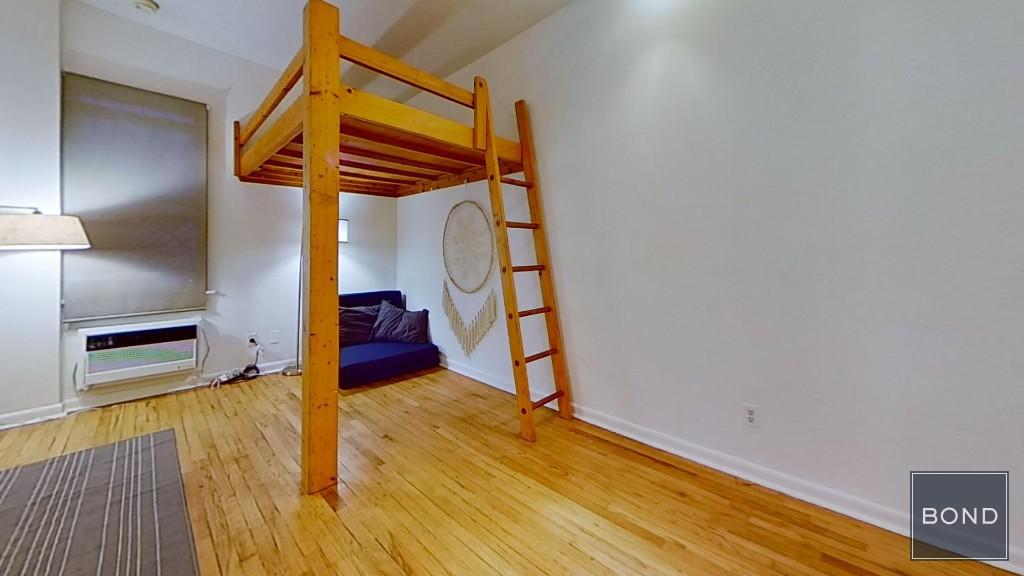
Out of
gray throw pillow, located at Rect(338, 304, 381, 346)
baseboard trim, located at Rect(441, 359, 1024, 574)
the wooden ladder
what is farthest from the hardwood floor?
gray throw pillow, located at Rect(338, 304, 381, 346)

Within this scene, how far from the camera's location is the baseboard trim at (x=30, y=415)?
2467mm

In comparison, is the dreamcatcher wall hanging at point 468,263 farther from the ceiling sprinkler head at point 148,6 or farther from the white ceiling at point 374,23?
the ceiling sprinkler head at point 148,6

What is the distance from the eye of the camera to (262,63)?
3.46 meters

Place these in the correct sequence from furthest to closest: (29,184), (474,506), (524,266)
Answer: (524,266)
(29,184)
(474,506)

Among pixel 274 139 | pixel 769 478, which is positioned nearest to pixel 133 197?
pixel 274 139

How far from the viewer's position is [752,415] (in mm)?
1934

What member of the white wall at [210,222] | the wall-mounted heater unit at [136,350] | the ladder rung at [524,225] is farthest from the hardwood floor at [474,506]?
the ladder rung at [524,225]

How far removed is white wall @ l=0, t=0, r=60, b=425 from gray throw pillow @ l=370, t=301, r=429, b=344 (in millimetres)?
2296

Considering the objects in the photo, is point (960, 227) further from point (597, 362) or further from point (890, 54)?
point (597, 362)

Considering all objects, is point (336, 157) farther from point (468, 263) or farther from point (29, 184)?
point (29, 184)

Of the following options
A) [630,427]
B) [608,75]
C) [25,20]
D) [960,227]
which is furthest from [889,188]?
[25,20]

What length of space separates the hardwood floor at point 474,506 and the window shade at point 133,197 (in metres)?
0.98

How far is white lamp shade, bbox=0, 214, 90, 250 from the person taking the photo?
2232mm

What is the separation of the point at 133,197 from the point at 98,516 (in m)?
2.42
